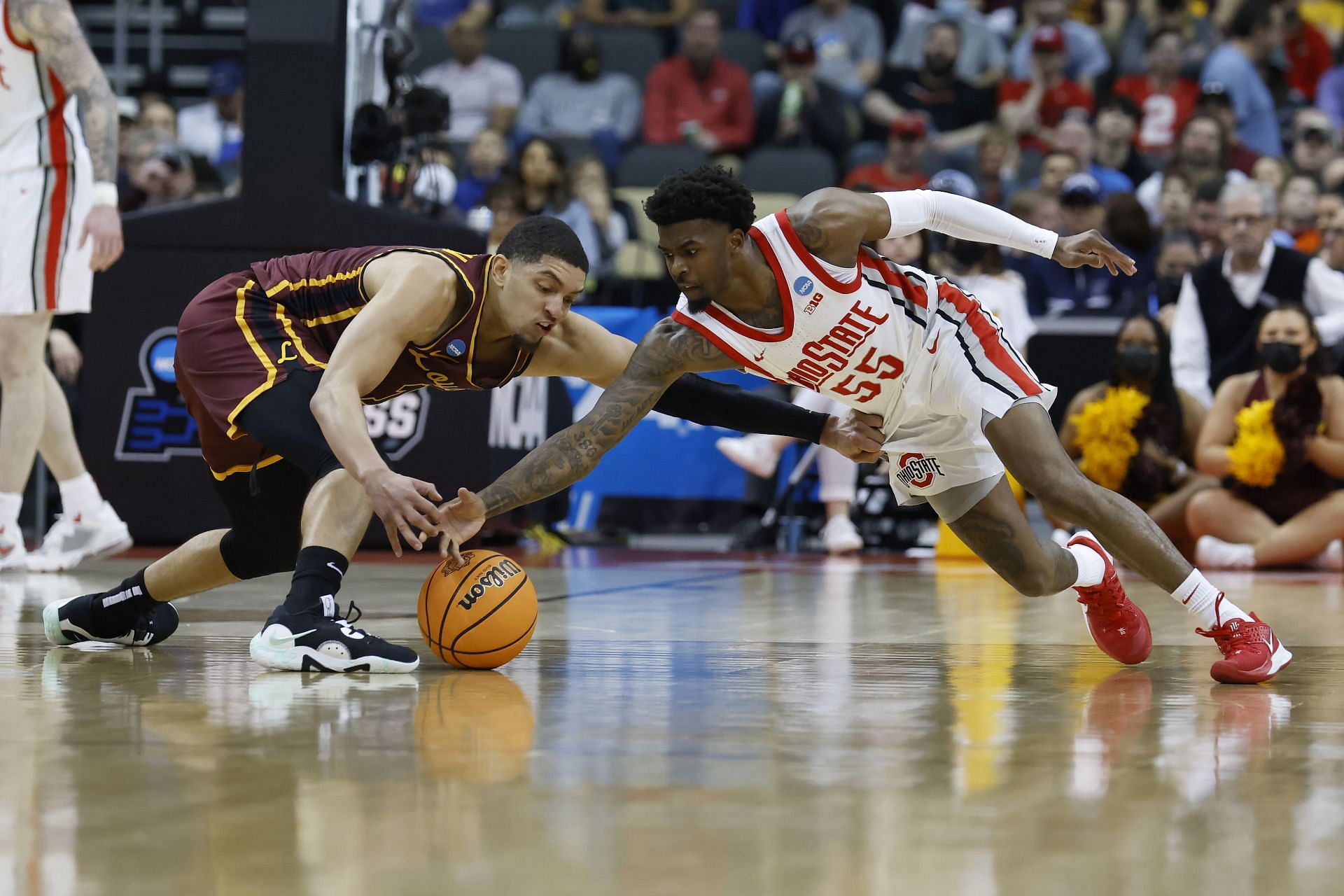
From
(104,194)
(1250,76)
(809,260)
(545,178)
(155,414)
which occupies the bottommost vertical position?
(155,414)

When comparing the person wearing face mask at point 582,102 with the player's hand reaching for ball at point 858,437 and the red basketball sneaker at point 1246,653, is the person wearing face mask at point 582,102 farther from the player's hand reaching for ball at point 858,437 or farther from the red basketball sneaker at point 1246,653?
the red basketball sneaker at point 1246,653

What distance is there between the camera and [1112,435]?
795 cm

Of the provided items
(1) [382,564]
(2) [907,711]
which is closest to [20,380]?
(1) [382,564]

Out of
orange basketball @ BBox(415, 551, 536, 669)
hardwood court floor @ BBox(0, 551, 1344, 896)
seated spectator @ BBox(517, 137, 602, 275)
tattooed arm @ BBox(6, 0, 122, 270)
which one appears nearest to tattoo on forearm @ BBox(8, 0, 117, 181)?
tattooed arm @ BBox(6, 0, 122, 270)

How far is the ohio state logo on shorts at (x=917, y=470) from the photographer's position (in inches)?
171

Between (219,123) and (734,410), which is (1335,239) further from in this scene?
(219,123)

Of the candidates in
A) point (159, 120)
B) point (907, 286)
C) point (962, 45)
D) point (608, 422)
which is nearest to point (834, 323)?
point (907, 286)

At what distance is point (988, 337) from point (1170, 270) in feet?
17.8

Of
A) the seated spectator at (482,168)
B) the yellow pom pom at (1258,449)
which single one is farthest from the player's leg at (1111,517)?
the seated spectator at (482,168)

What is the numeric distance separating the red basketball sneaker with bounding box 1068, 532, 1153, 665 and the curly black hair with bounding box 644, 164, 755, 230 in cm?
141

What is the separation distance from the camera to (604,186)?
34.0ft

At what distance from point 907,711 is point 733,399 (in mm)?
1205

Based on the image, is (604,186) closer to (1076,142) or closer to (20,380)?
(1076,142)

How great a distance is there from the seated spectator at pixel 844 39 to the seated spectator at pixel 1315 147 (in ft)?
10.6
